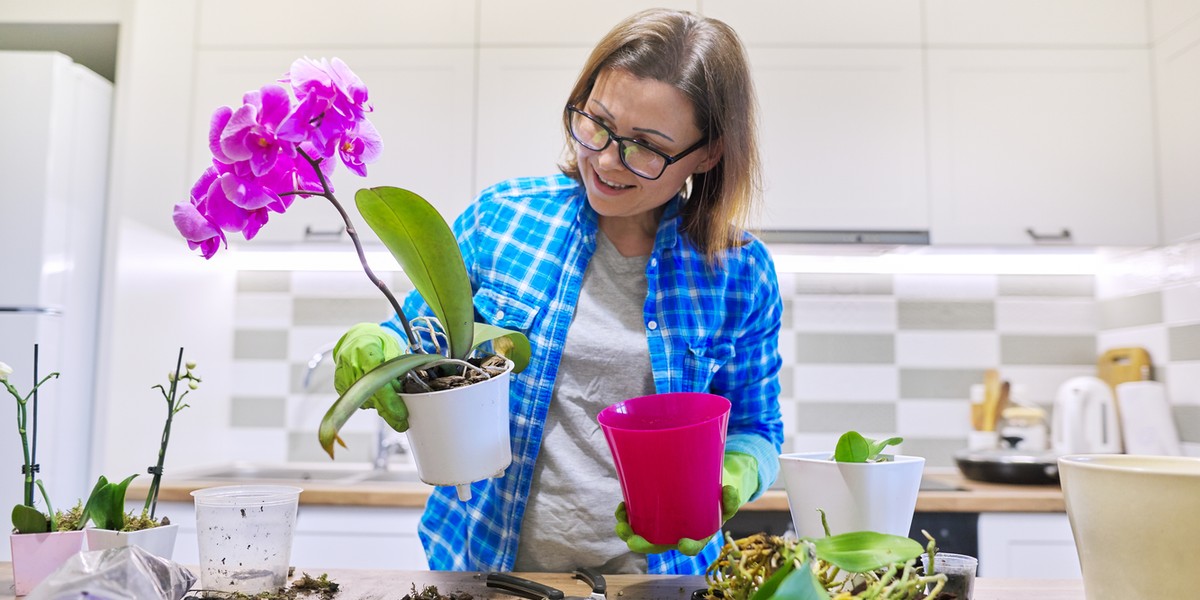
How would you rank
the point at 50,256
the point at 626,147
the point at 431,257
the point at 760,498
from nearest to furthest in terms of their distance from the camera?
the point at 431,257 → the point at 626,147 → the point at 760,498 → the point at 50,256

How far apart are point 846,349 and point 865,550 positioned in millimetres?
2023

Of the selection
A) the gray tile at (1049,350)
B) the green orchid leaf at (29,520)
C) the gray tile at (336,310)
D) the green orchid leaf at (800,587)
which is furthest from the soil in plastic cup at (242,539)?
the gray tile at (1049,350)

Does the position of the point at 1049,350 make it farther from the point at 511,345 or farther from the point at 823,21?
the point at 511,345

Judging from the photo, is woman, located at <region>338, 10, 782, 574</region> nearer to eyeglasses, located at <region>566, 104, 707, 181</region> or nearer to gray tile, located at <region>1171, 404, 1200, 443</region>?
eyeglasses, located at <region>566, 104, 707, 181</region>

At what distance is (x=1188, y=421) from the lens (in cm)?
224

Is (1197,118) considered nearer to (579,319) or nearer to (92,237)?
(579,319)

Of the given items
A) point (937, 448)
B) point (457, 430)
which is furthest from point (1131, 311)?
point (457, 430)

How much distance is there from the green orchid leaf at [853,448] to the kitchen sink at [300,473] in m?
1.69

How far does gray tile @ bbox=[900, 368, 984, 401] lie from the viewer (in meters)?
2.50

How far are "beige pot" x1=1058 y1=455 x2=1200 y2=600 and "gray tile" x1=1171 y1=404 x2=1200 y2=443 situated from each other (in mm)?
1999

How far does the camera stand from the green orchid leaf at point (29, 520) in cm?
78

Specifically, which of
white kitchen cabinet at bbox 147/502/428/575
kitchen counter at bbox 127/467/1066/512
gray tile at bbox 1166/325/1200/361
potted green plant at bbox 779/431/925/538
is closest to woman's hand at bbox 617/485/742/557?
potted green plant at bbox 779/431/925/538

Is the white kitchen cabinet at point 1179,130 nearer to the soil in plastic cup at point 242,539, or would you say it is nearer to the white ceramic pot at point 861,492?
the white ceramic pot at point 861,492

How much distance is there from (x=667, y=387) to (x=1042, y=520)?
1.29m
